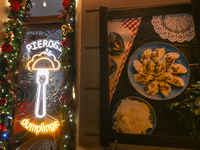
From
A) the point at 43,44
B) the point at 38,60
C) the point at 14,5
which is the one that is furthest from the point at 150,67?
the point at 14,5

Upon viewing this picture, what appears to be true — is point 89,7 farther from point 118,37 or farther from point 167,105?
point 167,105

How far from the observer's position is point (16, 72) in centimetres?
239

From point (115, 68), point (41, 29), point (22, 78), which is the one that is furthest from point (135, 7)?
point (22, 78)

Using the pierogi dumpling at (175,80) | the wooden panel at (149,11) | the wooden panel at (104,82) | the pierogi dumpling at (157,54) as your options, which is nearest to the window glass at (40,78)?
the wooden panel at (104,82)

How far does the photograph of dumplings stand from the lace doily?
0.26m

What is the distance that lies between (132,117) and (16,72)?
8.20 feet

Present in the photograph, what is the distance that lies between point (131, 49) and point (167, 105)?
104cm

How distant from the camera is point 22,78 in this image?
251 centimetres

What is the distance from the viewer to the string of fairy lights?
1.93 meters

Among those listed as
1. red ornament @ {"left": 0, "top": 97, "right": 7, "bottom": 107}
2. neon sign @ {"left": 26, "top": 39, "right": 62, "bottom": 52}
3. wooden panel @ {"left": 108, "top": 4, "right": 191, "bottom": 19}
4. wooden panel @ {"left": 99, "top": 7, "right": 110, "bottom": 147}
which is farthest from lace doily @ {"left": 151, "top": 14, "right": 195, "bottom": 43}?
red ornament @ {"left": 0, "top": 97, "right": 7, "bottom": 107}

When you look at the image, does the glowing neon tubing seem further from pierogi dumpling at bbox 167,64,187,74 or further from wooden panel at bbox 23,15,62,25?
pierogi dumpling at bbox 167,64,187,74

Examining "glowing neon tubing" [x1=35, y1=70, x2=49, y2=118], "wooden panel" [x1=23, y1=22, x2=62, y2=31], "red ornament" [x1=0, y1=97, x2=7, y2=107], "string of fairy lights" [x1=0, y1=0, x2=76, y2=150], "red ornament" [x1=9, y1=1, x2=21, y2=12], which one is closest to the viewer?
"string of fairy lights" [x1=0, y1=0, x2=76, y2=150]

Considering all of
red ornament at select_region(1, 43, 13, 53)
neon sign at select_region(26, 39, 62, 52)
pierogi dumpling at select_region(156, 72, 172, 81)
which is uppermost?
neon sign at select_region(26, 39, 62, 52)

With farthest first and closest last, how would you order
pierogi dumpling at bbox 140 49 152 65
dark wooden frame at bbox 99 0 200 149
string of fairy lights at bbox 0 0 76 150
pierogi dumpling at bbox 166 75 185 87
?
string of fairy lights at bbox 0 0 76 150, pierogi dumpling at bbox 140 49 152 65, pierogi dumpling at bbox 166 75 185 87, dark wooden frame at bbox 99 0 200 149
